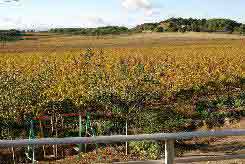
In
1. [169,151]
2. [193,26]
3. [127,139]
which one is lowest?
[193,26]

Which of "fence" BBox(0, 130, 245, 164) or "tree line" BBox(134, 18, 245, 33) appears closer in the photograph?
"fence" BBox(0, 130, 245, 164)

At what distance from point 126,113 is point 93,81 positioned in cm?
281

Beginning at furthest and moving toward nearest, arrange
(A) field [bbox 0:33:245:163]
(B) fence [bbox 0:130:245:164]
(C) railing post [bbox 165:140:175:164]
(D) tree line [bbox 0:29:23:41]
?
(D) tree line [bbox 0:29:23:41] < (A) field [bbox 0:33:245:163] < (C) railing post [bbox 165:140:175:164] < (B) fence [bbox 0:130:245:164]

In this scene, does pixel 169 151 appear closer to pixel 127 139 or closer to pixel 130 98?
pixel 127 139

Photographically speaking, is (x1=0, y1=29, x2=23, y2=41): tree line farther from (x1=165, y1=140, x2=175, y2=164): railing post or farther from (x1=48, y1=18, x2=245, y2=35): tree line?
(x1=165, y1=140, x2=175, y2=164): railing post

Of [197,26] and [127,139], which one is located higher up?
[127,139]

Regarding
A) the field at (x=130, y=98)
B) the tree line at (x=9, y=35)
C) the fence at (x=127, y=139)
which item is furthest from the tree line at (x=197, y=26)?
the fence at (x=127, y=139)

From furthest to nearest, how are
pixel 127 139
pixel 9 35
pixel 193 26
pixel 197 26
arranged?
pixel 193 26
pixel 197 26
pixel 9 35
pixel 127 139

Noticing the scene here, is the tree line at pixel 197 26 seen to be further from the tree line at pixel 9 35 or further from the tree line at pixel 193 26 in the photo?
the tree line at pixel 9 35

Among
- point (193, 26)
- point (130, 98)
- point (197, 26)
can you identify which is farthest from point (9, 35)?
point (130, 98)

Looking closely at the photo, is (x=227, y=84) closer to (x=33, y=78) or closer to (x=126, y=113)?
(x=126, y=113)

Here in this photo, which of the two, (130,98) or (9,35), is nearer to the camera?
(130,98)

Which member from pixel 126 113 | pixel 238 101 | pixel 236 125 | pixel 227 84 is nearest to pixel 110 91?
pixel 126 113

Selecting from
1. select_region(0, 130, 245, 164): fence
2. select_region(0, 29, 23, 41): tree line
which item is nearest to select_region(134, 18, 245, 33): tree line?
select_region(0, 29, 23, 41): tree line
